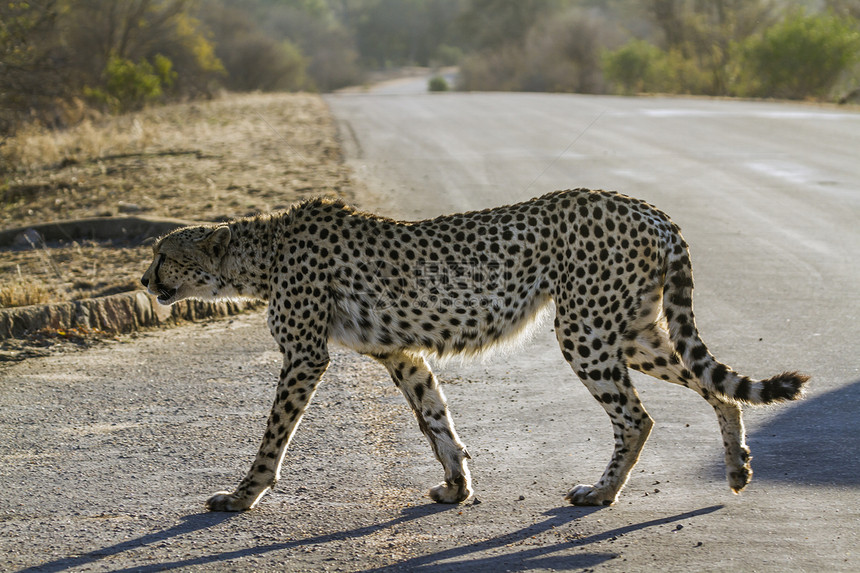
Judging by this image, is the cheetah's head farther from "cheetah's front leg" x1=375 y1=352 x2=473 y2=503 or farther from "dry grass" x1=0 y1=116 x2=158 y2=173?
"dry grass" x1=0 y1=116 x2=158 y2=173

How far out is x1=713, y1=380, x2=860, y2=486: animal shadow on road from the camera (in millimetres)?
5355

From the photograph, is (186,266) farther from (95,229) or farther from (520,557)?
(95,229)

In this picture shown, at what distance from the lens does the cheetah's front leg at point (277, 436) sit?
17.2 feet

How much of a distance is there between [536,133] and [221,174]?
7681 millimetres

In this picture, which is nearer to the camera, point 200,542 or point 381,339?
point 200,542

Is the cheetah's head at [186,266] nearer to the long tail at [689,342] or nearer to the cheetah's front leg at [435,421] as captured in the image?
the cheetah's front leg at [435,421]

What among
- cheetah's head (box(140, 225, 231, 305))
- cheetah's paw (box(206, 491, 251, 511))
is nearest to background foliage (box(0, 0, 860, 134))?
cheetah's head (box(140, 225, 231, 305))

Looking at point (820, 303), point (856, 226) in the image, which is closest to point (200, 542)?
point (820, 303)

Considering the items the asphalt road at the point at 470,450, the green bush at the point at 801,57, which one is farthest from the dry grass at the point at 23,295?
the green bush at the point at 801,57

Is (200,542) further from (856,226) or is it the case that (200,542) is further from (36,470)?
(856,226)

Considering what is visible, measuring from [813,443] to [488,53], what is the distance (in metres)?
58.5

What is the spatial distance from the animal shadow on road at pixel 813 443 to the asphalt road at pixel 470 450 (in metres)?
0.02

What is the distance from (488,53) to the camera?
62.2 m

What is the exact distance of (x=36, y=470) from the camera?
5.83 m
